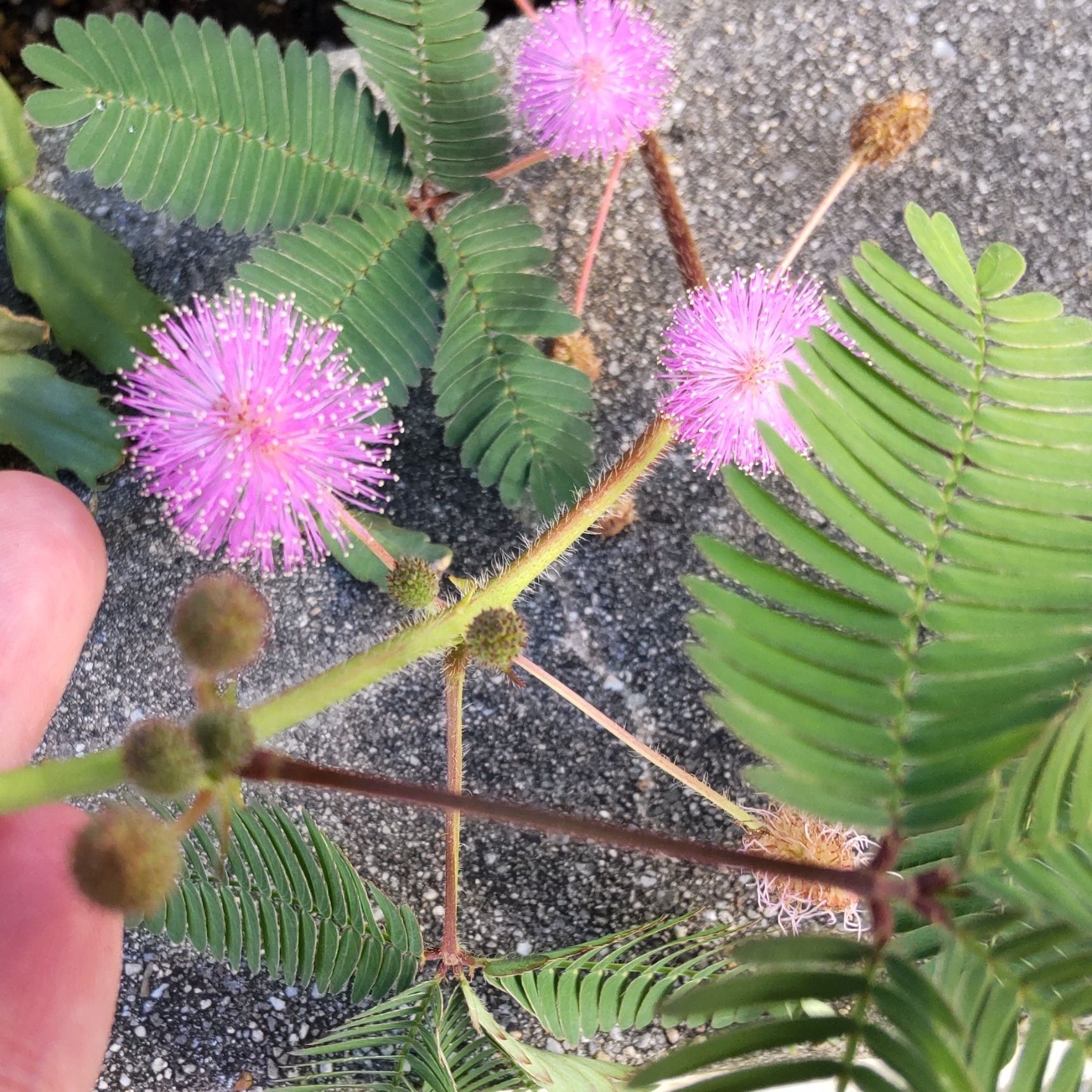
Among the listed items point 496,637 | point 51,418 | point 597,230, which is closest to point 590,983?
point 496,637

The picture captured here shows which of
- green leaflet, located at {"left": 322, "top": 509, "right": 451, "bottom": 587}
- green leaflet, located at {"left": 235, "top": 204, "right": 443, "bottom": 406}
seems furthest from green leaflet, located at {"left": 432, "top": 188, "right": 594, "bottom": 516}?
green leaflet, located at {"left": 322, "top": 509, "right": 451, "bottom": 587}

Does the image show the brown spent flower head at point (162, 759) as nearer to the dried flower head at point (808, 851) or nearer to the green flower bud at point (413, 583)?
the green flower bud at point (413, 583)

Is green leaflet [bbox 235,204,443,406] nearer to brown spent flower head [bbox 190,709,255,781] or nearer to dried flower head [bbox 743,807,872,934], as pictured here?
brown spent flower head [bbox 190,709,255,781]

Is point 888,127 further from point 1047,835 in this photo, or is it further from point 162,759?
point 162,759

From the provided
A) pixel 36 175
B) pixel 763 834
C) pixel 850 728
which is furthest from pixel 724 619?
pixel 36 175

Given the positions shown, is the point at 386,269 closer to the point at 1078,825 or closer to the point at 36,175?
the point at 36,175
